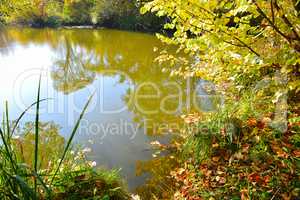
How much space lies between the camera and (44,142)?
4570mm

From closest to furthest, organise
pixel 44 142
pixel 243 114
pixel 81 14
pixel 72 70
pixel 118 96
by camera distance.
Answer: pixel 243 114 → pixel 44 142 → pixel 118 96 → pixel 72 70 → pixel 81 14

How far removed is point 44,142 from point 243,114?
111 inches

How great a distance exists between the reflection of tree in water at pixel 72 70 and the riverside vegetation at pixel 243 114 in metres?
4.93

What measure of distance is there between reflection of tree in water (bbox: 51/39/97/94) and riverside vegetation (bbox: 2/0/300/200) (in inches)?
194

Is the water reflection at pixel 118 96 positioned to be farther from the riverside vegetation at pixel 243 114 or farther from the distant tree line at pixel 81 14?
the distant tree line at pixel 81 14

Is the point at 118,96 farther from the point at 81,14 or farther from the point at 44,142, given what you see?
the point at 81,14

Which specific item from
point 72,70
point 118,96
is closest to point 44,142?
point 118,96

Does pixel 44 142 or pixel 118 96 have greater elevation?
pixel 118 96

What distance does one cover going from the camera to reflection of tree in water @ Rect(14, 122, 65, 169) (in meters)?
3.72

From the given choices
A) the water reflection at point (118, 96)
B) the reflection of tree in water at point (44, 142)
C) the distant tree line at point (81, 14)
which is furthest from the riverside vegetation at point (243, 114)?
the distant tree line at point (81, 14)

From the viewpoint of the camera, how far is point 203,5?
252cm

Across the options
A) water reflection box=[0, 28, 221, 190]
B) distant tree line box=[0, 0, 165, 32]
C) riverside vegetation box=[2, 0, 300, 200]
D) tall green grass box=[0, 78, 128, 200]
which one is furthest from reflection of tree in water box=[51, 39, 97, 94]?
tall green grass box=[0, 78, 128, 200]

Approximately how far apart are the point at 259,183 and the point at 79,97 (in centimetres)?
514

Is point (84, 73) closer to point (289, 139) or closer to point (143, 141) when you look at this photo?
point (143, 141)
